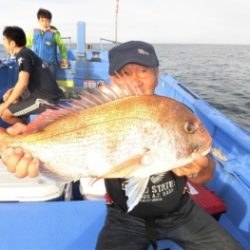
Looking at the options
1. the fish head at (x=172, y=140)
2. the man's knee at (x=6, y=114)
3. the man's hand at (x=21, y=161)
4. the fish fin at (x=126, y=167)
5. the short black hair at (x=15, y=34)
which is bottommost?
the man's knee at (x=6, y=114)

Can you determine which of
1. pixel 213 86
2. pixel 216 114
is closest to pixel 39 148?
pixel 216 114

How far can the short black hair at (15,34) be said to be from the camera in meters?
5.67

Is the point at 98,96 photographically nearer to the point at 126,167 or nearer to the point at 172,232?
the point at 126,167

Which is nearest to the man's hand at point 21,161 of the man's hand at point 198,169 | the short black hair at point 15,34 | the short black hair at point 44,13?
the man's hand at point 198,169

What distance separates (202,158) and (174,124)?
0.87 feet

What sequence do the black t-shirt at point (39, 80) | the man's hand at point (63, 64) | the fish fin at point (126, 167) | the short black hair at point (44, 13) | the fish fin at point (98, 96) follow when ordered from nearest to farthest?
the fish fin at point (126, 167), the fish fin at point (98, 96), the black t-shirt at point (39, 80), the short black hair at point (44, 13), the man's hand at point (63, 64)

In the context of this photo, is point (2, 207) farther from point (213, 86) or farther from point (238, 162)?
point (213, 86)

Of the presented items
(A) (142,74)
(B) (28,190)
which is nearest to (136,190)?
(A) (142,74)

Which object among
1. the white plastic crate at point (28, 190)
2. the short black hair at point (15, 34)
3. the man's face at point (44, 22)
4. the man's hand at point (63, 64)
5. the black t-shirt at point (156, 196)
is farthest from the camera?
the man's hand at point (63, 64)

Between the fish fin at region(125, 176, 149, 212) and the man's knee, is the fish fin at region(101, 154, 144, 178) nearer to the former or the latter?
the fish fin at region(125, 176, 149, 212)

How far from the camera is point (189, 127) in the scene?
1.76m

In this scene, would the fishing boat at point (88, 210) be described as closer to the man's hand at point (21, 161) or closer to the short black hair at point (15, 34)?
the man's hand at point (21, 161)

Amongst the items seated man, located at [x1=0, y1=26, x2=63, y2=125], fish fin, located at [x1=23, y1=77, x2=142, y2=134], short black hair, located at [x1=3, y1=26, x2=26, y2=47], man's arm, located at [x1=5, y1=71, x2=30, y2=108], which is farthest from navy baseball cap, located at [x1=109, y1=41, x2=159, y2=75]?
short black hair, located at [x1=3, y1=26, x2=26, y2=47]

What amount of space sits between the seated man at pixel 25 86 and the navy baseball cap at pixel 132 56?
3.09 metres
